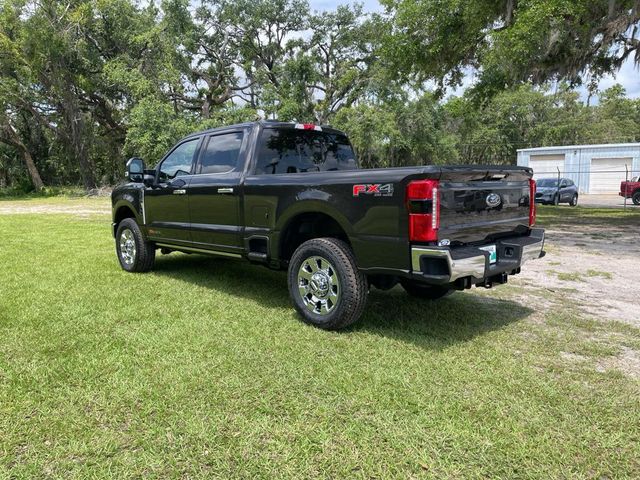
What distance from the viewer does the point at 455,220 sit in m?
3.80

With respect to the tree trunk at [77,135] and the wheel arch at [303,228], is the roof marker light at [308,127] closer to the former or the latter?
the wheel arch at [303,228]


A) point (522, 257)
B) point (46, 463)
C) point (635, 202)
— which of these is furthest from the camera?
point (635, 202)

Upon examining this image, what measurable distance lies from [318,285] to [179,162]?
2.94 meters

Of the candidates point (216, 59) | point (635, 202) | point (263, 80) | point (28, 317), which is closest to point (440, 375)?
point (28, 317)

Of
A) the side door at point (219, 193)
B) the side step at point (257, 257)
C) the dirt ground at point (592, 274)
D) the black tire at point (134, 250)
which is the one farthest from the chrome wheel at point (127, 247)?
the dirt ground at point (592, 274)

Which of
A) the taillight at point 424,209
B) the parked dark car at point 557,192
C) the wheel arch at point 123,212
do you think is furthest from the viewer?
the parked dark car at point 557,192

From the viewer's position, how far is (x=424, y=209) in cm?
361

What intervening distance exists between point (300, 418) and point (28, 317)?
129 inches

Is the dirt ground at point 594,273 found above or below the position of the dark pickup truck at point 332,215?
below

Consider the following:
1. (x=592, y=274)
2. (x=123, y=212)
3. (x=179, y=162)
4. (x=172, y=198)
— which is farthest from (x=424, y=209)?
Result: (x=123, y=212)

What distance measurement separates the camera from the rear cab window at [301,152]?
5219 mm

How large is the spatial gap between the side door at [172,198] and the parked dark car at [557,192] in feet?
67.2

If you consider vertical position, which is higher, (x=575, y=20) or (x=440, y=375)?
(x=575, y=20)

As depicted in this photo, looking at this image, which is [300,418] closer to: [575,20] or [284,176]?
[284,176]
